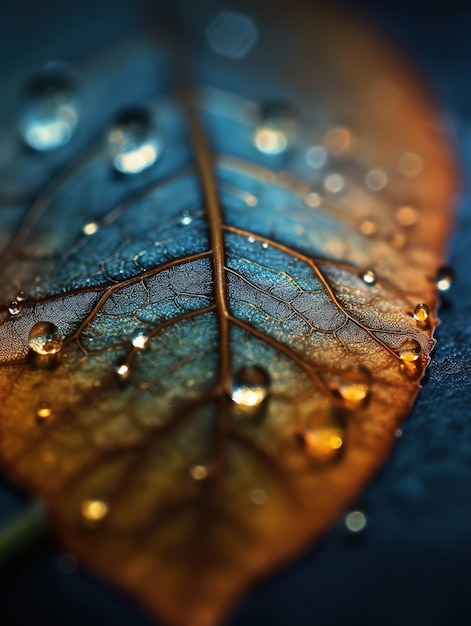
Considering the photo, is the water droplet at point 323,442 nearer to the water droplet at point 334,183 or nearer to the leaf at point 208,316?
the leaf at point 208,316

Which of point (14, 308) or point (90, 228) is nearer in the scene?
point (14, 308)

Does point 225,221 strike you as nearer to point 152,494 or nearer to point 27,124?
point 152,494

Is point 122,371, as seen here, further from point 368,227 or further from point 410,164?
point 410,164

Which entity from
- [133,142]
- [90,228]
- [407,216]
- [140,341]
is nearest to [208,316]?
[140,341]

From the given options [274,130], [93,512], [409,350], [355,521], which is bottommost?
[93,512]

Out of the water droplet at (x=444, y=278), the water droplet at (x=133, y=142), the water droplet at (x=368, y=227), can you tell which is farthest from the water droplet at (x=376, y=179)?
the water droplet at (x=133, y=142)

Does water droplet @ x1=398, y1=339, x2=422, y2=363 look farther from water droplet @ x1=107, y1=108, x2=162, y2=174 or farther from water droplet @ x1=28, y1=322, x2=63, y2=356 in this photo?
water droplet @ x1=107, y1=108, x2=162, y2=174

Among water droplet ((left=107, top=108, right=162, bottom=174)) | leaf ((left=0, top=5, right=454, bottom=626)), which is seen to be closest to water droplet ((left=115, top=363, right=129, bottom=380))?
leaf ((left=0, top=5, right=454, bottom=626))
